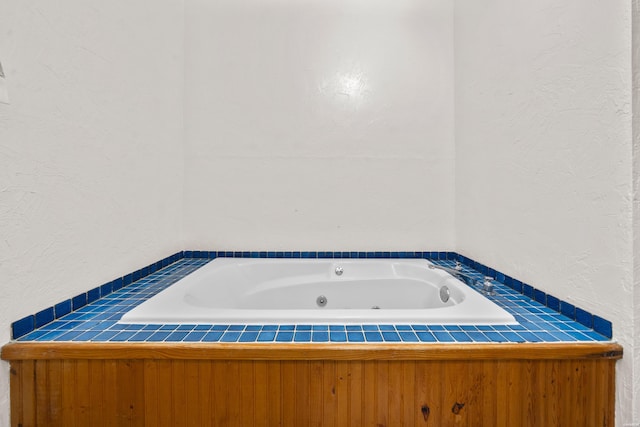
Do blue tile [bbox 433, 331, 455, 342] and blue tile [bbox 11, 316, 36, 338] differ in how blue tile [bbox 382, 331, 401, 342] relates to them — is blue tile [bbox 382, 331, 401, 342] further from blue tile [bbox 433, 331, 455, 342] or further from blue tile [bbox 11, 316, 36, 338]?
blue tile [bbox 11, 316, 36, 338]

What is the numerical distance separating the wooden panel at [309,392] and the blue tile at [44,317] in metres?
0.13

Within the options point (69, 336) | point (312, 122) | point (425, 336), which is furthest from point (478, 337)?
point (312, 122)

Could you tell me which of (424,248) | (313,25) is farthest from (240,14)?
(424,248)

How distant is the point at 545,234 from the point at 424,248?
2.81ft

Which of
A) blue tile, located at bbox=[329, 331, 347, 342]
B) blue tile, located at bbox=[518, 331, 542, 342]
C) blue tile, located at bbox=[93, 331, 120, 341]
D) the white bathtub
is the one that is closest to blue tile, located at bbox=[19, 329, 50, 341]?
blue tile, located at bbox=[93, 331, 120, 341]

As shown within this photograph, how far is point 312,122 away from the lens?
6.24 feet

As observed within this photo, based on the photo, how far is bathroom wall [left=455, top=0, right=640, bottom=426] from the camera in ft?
2.60

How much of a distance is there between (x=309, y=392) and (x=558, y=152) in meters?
1.13

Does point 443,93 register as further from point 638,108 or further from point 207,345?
point 207,345

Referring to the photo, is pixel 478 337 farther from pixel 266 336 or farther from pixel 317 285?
pixel 317 285

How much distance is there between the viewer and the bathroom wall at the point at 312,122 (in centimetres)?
190

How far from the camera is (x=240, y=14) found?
1.90m

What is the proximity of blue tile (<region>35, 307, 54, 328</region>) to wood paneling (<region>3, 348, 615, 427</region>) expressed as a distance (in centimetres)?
14

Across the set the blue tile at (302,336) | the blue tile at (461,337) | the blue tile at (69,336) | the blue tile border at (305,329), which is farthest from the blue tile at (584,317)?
the blue tile at (69,336)
